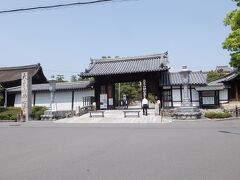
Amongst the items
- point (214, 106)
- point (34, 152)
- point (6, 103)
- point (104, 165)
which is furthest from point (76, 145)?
point (6, 103)

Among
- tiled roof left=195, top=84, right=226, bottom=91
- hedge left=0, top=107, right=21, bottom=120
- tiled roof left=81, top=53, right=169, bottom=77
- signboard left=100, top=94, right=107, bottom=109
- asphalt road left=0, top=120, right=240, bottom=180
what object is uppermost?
tiled roof left=81, top=53, right=169, bottom=77

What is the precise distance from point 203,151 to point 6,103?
32265 mm

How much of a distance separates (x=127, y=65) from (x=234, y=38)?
1301 centimetres

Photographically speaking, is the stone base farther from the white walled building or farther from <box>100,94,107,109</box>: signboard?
the white walled building

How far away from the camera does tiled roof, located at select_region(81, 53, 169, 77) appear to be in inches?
1141

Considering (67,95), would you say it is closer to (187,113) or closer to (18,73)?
(18,73)

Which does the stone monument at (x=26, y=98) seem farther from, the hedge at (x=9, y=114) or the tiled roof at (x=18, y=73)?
the tiled roof at (x=18, y=73)

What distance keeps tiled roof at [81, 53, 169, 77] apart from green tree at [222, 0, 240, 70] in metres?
7.27

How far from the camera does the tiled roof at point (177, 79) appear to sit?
28281 millimetres

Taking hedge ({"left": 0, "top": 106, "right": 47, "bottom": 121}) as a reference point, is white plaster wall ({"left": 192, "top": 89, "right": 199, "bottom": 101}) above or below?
above

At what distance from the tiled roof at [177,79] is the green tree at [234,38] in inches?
251

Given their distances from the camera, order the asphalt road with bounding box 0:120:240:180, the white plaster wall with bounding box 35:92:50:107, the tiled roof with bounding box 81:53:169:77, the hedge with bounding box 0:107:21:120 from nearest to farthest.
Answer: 1. the asphalt road with bounding box 0:120:240:180
2. the hedge with bounding box 0:107:21:120
3. the tiled roof with bounding box 81:53:169:77
4. the white plaster wall with bounding box 35:92:50:107

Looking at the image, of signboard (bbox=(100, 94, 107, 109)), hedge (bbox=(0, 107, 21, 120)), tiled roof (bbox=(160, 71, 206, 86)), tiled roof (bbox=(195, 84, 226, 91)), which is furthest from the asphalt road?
signboard (bbox=(100, 94, 107, 109))

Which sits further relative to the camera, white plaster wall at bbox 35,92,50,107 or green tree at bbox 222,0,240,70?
white plaster wall at bbox 35,92,50,107
